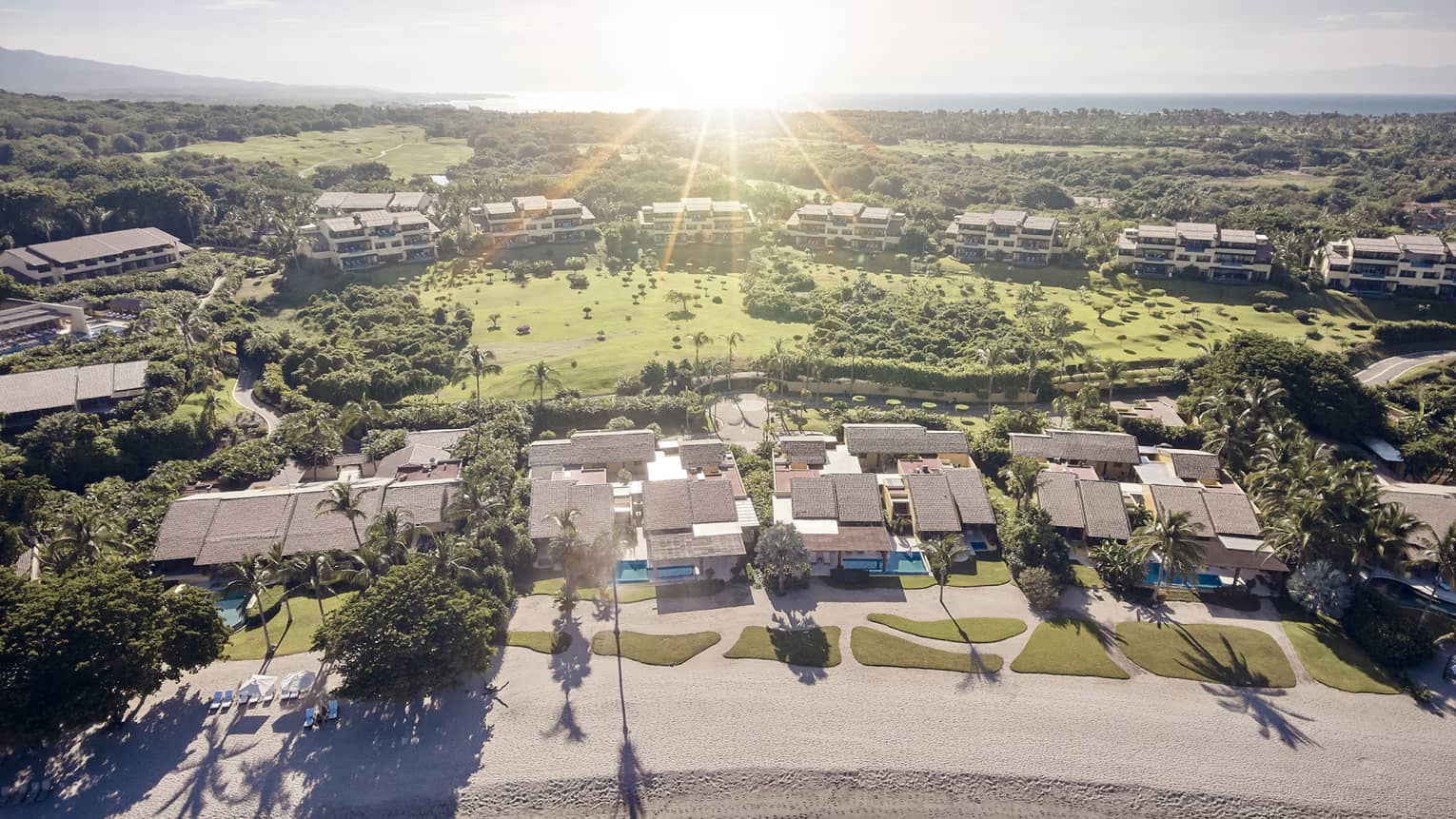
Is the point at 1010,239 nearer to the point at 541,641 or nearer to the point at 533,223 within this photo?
the point at 533,223

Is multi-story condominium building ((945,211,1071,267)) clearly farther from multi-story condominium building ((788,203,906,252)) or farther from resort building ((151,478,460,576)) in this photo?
resort building ((151,478,460,576))

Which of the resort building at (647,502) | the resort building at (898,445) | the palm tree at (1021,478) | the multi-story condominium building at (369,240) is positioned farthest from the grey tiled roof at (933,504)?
the multi-story condominium building at (369,240)

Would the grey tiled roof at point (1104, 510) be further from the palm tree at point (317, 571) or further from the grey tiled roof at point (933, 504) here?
the palm tree at point (317, 571)

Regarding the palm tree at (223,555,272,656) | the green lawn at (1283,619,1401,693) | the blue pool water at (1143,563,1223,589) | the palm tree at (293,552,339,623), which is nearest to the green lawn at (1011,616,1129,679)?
the blue pool water at (1143,563,1223,589)

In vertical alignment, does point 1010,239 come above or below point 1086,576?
above

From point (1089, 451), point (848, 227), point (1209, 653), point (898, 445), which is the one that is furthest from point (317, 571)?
point (848, 227)
